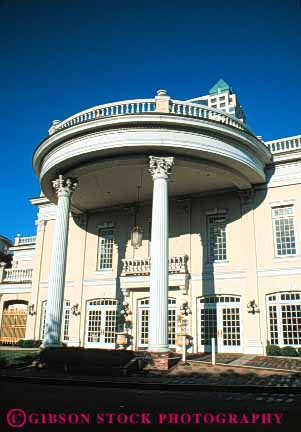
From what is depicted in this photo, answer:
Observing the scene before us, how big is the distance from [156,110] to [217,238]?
25.8 ft

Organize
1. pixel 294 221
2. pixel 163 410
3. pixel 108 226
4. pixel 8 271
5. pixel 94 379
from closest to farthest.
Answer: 1. pixel 163 410
2. pixel 94 379
3. pixel 294 221
4. pixel 108 226
5. pixel 8 271

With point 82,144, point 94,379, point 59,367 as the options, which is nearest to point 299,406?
point 94,379

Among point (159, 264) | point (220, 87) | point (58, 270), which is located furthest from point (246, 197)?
point (220, 87)

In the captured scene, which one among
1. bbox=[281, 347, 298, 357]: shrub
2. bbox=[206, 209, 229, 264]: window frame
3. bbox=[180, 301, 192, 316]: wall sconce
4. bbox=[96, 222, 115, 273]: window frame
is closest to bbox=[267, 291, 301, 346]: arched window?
bbox=[281, 347, 298, 357]: shrub

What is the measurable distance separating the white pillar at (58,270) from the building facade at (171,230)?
5 cm

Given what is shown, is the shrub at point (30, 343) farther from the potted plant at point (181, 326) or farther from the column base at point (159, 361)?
the column base at point (159, 361)

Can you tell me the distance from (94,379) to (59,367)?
8.95 feet

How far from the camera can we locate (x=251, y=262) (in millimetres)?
19938

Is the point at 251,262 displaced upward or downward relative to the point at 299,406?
upward

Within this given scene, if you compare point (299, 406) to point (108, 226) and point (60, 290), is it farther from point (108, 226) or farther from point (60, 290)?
point (108, 226)

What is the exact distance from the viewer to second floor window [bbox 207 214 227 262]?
2120 centimetres

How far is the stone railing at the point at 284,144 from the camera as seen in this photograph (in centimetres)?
2015

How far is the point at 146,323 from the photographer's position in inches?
861

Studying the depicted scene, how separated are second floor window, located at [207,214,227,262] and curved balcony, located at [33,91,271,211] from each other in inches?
86.3
